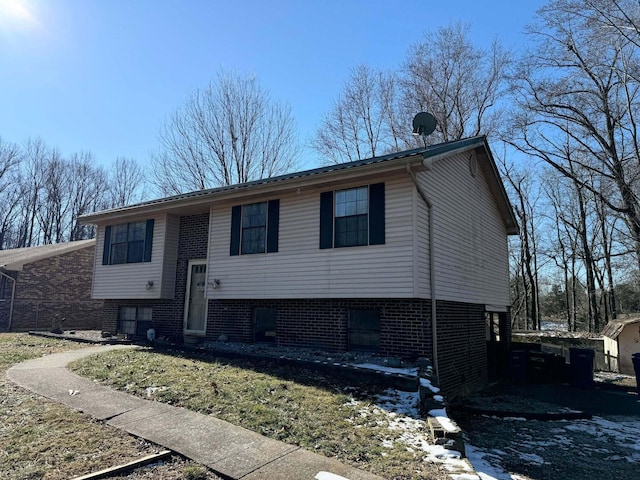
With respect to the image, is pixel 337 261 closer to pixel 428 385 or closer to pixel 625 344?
pixel 428 385

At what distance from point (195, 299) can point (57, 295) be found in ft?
39.2

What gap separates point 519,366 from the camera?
13289 mm

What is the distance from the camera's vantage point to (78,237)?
39500 mm

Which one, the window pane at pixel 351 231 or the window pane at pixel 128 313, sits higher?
the window pane at pixel 351 231

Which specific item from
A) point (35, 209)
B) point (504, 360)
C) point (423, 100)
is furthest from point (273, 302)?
point (35, 209)

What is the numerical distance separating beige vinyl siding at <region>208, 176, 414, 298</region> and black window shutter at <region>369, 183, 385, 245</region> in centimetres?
12

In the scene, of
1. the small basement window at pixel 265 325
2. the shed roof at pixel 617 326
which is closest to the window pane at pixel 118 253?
the small basement window at pixel 265 325

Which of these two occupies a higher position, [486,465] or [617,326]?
[617,326]

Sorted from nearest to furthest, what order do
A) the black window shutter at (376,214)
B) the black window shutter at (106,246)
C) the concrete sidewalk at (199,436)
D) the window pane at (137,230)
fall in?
1. the concrete sidewalk at (199,436)
2. the black window shutter at (376,214)
3. the window pane at (137,230)
4. the black window shutter at (106,246)

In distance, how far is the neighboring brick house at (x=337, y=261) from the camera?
874cm

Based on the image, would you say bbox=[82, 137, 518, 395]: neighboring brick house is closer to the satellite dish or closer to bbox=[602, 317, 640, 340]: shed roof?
the satellite dish

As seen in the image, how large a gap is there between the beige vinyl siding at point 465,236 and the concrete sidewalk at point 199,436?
18.1ft

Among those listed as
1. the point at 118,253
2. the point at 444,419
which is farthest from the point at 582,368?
the point at 118,253

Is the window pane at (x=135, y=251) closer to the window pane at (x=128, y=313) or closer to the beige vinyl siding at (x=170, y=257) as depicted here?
the beige vinyl siding at (x=170, y=257)
